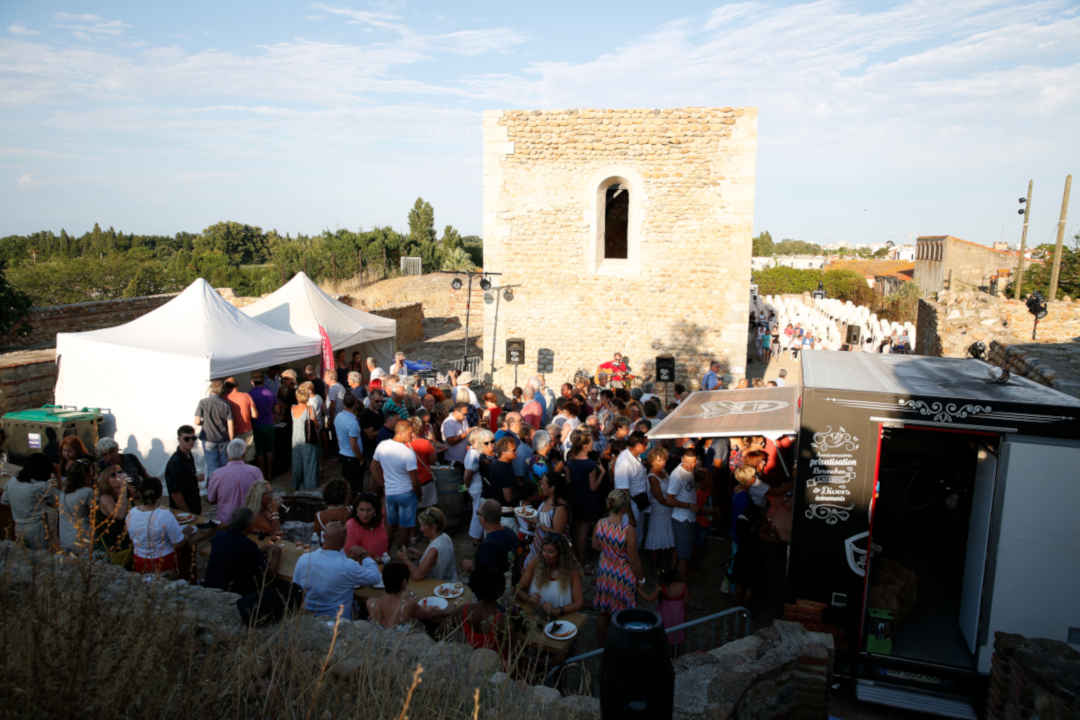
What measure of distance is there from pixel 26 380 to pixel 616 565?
28.3 ft

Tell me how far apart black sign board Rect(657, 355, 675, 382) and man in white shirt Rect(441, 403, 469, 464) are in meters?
6.25

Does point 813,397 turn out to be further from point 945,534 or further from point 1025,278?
point 1025,278

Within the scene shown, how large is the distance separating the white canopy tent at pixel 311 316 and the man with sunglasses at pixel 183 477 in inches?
177

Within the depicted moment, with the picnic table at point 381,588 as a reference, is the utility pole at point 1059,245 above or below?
above

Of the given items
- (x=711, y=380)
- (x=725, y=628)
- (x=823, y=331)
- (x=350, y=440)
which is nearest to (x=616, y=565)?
(x=725, y=628)

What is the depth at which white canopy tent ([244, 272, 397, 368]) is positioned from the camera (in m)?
11.1

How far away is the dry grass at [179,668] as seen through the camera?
2.39 m

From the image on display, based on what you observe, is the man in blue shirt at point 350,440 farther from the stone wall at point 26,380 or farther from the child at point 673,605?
the stone wall at point 26,380

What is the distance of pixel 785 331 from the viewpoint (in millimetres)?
20469

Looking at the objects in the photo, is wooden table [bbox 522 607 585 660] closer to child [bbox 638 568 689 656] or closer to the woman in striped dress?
the woman in striped dress

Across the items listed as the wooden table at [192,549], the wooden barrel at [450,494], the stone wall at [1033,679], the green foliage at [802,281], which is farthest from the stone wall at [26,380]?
the green foliage at [802,281]

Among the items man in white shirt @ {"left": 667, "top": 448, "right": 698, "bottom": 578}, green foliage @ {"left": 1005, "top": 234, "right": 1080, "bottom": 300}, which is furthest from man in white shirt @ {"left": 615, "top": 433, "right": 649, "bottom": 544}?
green foliage @ {"left": 1005, "top": 234, "right": 1080, "bottom": 300}

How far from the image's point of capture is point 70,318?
1617cm

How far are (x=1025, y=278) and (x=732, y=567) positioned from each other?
27.3 meters
